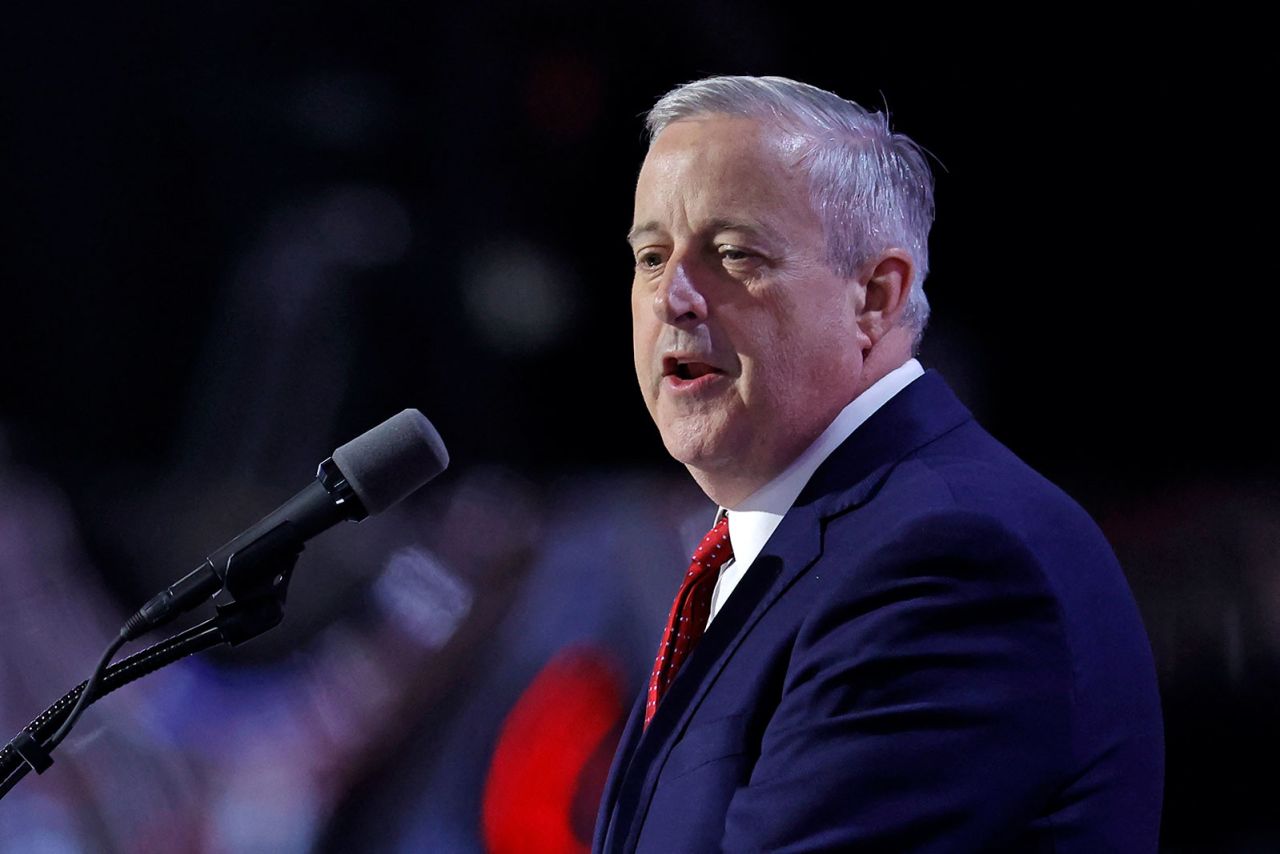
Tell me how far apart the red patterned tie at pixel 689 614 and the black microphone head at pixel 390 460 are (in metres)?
0.34

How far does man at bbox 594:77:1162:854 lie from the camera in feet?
3.24

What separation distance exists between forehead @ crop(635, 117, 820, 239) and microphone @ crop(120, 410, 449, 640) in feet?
1.36

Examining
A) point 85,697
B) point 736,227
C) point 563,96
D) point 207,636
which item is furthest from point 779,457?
point 563,96

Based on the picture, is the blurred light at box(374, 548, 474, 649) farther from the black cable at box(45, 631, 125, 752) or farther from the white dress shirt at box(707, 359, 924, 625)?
the black cable at box(45, 631, 125, 752)

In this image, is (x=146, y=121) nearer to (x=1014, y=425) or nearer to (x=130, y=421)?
(x=130, y=421)

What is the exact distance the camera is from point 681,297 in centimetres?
133

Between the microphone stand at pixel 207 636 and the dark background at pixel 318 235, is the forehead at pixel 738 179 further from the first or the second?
the dark background at pixel 318 235

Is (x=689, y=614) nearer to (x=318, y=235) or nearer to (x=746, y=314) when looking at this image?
(x=746, y=314)

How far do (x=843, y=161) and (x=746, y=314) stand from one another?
0.22 metres

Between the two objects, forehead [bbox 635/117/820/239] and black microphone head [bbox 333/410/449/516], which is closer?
black microphone head [bbox 333/410/449/516]

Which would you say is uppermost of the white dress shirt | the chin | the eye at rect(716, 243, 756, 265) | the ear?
the eye at rect(716, 243, 756, 265)

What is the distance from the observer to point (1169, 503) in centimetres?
204

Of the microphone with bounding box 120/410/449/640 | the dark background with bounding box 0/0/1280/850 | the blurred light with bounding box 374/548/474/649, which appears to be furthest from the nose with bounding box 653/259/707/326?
the blurred light with bounding box 374/548/474/649

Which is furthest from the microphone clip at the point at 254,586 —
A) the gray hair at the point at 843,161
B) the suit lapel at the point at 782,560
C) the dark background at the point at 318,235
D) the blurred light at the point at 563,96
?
the blurred light at the point at 563,96
